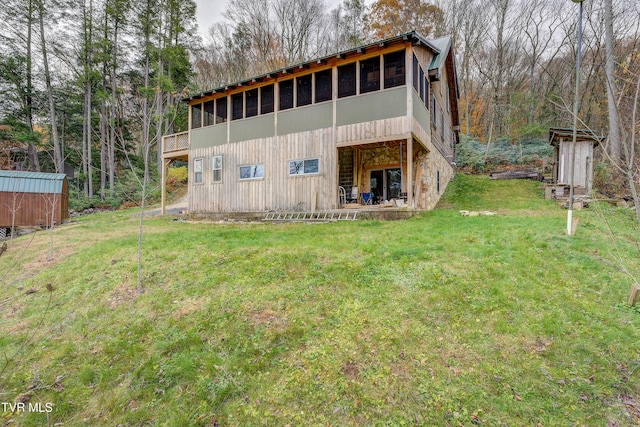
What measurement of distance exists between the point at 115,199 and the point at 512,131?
106 ft

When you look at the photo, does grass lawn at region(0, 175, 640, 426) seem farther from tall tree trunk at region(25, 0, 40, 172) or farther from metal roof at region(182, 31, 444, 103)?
tall tree trunk at region(25, 0, 40, 172)

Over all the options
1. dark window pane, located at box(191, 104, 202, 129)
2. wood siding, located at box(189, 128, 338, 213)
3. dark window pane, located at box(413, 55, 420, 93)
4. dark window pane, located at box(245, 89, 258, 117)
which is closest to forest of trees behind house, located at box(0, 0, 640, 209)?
dark window pane, located at box(191, 104, 202, 129)

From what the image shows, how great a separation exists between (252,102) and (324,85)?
12.2ft

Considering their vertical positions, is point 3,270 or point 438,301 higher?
point 438,301

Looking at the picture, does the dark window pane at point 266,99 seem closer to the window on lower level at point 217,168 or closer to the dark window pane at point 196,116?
the window on lower level at point 217,168

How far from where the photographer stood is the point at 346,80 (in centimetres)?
1081

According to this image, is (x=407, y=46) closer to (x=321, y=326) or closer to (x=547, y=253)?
(x=547, y=253)

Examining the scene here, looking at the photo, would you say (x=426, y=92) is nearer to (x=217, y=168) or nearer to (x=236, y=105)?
(x=236, y=105)

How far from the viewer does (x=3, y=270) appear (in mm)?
8203

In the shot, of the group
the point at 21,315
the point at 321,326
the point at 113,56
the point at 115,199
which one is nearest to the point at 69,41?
the point at 113,56

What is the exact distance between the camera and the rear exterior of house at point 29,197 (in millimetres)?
14094

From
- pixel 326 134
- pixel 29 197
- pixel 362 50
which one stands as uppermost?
pixel 362 50

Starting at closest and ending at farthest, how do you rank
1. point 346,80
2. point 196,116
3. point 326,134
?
point 346,80, point 326,134, point 196,116

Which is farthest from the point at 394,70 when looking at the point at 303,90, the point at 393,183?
the point at 393,183
